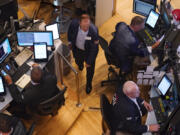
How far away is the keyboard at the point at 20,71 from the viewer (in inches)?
145

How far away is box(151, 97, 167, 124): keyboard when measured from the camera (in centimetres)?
329

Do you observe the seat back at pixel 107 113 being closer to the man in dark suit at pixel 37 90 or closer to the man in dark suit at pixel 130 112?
the man in dark suit at pixel 130 112

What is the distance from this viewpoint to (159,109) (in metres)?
3.41

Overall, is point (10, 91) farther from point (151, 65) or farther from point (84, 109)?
point (151, 65)

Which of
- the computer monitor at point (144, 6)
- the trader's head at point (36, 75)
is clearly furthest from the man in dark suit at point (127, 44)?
the trader's head at point (36, 75)

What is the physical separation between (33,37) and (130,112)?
1.83m

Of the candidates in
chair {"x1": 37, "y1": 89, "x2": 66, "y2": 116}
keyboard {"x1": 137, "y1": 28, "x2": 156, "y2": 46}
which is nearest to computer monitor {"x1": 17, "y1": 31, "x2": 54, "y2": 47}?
chair {"x1": 37, "y1": 89, "x2": 66, "y2": 116}

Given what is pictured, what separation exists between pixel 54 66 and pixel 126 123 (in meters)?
1.77

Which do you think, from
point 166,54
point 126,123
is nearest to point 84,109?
point 126,123

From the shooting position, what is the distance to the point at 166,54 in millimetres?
3861

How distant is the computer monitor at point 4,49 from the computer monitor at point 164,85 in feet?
7.29

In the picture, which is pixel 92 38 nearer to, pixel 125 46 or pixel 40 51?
pixel 125 46

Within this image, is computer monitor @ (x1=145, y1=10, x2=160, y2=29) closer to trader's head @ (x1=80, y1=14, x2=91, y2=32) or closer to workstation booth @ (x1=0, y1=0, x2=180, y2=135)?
workstation booth @ (x1=0, y1=0, x2=180, y2=135)

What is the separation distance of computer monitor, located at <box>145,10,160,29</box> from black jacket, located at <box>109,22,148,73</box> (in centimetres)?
64
